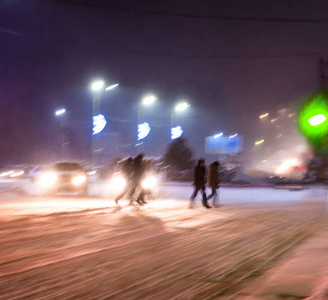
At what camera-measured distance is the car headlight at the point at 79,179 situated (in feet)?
60.2

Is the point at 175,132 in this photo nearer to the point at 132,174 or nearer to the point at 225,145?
the point at 225,145

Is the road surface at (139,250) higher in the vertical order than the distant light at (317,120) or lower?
lower

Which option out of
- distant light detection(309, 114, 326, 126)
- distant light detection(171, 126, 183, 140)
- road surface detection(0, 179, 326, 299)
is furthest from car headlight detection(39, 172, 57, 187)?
distant light detection(171, 126, 183, 140)

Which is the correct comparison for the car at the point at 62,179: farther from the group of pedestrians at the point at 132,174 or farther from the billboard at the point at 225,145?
the billboard at the point at 225,145

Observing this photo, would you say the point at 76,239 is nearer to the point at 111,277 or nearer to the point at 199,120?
the point at 111,277

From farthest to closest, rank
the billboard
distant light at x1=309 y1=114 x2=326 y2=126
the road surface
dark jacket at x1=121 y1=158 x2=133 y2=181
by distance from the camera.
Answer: the billboard
dark jacket at x1=121 y1=158 x2=133 y2=181
distant light at x1=309 y1=114 x2=326 y2=126
the road surface

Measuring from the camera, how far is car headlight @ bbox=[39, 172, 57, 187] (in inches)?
722

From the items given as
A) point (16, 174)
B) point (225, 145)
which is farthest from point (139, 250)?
point (225, 145)

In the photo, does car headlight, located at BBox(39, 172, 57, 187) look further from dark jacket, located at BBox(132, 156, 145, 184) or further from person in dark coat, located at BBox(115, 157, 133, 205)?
dark jacket, located at BBox(132, 156, 145, 184)

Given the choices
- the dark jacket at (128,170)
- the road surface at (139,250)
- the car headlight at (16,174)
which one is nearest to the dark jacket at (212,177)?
the road surface at (139,250)

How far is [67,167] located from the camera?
19.0m

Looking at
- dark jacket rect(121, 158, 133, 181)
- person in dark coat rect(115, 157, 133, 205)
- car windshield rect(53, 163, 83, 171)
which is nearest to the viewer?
person in dark coat rect(115, 157, 133, 205)

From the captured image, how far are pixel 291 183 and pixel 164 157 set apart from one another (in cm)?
1583

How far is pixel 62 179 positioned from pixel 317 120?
1087 centimetres
